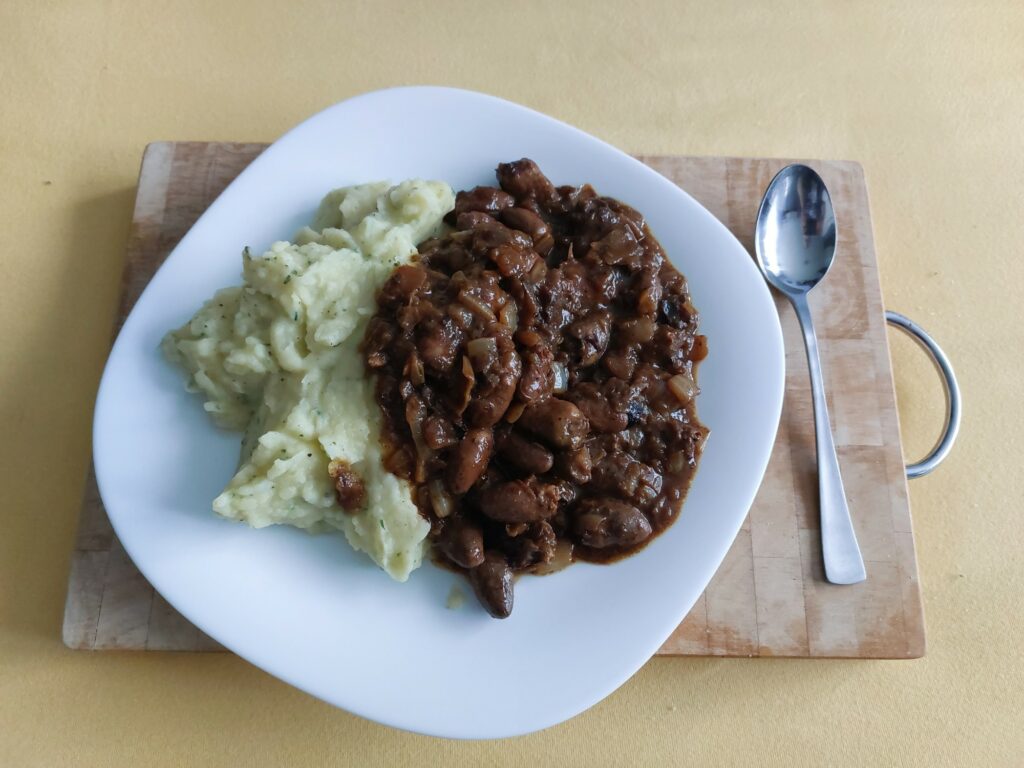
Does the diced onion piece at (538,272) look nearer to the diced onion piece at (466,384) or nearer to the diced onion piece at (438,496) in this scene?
the diced onion piece at (466,384)

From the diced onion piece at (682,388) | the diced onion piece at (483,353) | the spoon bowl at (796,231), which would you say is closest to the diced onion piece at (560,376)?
the diced onion piece at (483,353)

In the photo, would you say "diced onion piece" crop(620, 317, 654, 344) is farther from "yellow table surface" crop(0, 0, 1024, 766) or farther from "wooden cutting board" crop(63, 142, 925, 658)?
"yellow table surface" crop(0, 0, 1024, 766)

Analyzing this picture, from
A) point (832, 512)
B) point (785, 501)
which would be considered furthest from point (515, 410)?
point (832, 512)

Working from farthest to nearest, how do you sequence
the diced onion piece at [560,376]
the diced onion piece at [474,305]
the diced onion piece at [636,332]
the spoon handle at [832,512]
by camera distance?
the spoon handle at [832,512], the diced onion piece at [636,332], the diced onion piece at [560,376], the diced onion piece at [474,305]

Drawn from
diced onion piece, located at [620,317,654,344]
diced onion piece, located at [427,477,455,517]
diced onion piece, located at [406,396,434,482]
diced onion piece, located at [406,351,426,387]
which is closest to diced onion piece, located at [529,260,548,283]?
diced onion piece, located at [620,317,654,344]

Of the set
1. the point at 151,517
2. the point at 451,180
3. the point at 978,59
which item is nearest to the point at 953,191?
the point at 978,59

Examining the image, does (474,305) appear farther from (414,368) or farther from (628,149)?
(628,149)

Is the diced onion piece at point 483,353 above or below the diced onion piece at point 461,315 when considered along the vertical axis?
below
